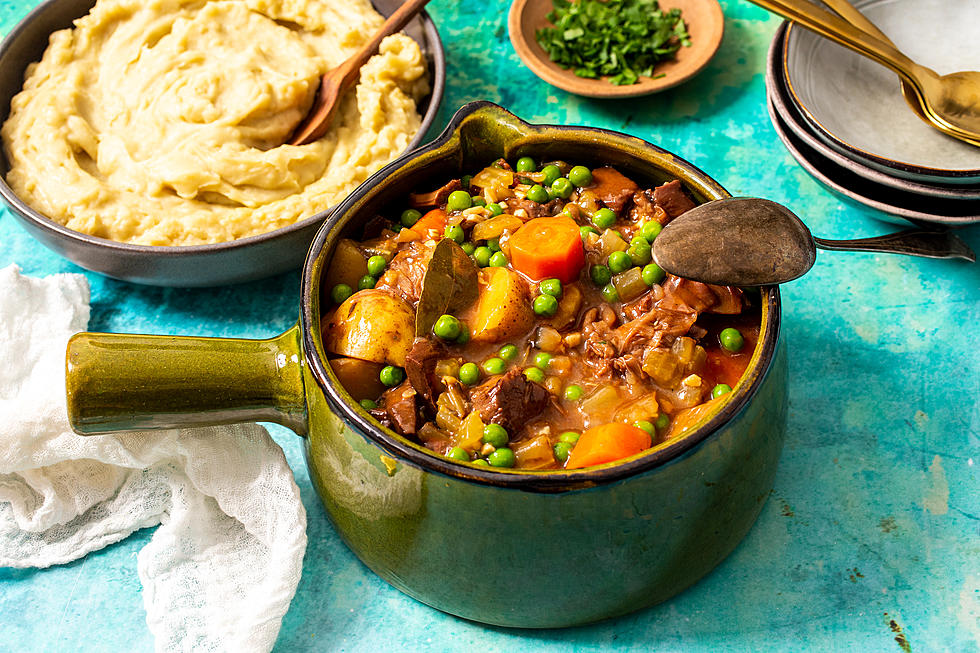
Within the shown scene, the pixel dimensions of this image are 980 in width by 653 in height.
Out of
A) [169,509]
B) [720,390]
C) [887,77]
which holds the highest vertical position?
[720,390]

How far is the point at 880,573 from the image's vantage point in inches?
111

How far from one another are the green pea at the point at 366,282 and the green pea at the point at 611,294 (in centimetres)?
68

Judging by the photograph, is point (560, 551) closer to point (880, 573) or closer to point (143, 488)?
point (880, 573)

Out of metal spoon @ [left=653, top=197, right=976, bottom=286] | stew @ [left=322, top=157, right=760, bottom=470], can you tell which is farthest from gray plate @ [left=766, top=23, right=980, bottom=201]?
stew @ [left=322, top=157, right=760, bottom=470]

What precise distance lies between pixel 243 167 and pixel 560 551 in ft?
6.59

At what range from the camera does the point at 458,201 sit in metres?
2.99

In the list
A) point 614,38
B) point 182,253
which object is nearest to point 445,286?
point 182,253

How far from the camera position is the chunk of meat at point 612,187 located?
298 cm

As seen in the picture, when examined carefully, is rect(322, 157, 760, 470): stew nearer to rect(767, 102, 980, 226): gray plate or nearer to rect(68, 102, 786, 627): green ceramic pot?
rect(68, 102, 786, 627): green ceramic pot

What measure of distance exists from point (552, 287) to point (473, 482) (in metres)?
0.72

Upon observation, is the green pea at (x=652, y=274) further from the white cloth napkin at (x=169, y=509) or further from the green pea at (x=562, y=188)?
Answer: the white cloth napkin at (x=169, y=509)

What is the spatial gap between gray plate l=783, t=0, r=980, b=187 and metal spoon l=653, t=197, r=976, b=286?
37.3 inches

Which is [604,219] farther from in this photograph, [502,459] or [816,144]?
[816,144]

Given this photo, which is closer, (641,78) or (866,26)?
(866,26)
